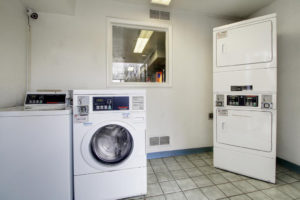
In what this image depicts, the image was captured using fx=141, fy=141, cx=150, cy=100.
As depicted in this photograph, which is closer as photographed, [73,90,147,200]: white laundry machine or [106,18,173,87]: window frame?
[73,90,147,200]: white laundry machine

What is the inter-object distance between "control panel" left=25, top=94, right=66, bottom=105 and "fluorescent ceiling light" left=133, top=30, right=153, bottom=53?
4.55 feet

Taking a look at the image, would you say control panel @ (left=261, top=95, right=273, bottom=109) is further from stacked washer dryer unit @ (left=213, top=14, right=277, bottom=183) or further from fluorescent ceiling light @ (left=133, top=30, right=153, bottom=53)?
fluorescent ceiling light @ (left=133, top=30, right=153, bottom=53)

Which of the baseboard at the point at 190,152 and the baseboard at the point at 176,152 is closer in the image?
the baseboard at the point at 190,152

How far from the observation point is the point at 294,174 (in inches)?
73.8

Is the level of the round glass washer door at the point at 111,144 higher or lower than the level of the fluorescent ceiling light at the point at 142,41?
lower

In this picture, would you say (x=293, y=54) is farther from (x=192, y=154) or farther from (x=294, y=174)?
(x=192, y=154)

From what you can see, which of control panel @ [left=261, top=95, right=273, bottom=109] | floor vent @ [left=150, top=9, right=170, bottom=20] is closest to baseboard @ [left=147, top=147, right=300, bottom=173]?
control panel @ [left=261, top=95, right=273, bottom=109]

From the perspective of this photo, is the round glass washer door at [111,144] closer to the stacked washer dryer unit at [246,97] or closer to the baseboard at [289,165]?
the stacked washer dryer unit at [246,97]

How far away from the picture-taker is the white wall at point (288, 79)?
6.35 ft

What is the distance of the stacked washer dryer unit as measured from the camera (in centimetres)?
168

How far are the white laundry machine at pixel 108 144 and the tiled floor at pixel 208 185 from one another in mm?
310

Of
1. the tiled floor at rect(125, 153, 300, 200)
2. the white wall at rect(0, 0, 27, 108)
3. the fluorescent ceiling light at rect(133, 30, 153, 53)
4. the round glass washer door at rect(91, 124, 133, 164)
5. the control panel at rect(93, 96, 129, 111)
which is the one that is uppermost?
the fluorescent ceiling light at rect(133, 30, 153, 53)

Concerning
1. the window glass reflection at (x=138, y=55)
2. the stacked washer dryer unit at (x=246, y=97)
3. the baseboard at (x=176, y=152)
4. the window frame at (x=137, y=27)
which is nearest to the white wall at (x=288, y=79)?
the stacked washer dryer unit at (x=246, y=97)

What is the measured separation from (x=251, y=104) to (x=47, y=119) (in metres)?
2.26
